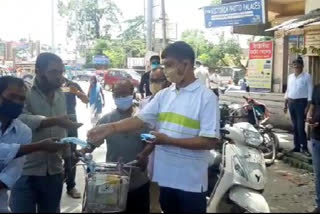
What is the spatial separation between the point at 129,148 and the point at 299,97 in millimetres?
5222

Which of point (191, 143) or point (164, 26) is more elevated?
point (164, 26)

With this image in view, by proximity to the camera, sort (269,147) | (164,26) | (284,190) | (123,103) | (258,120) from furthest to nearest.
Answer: (164,26) < (258,120) < (269,147) < (284,190) < (123,103)

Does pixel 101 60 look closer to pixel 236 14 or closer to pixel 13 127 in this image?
pixel 236 14

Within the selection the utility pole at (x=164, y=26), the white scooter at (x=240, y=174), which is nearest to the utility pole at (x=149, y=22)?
the utility pole at (x=164, y=26)

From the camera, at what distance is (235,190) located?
4.09m

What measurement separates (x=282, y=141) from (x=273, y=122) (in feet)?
4.89

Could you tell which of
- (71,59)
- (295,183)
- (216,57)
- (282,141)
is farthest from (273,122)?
(71,59)

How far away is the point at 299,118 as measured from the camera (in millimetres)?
7875

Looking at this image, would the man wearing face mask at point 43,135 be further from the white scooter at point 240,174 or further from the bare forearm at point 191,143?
the white scooter at point 240,174

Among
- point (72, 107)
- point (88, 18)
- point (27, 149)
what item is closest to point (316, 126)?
point (27, 149)

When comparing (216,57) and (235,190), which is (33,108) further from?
(216,57)

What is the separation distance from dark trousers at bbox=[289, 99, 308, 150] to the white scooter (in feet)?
11.2

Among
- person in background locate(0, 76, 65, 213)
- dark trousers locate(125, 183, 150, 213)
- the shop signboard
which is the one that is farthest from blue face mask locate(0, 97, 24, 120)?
the shop signboard

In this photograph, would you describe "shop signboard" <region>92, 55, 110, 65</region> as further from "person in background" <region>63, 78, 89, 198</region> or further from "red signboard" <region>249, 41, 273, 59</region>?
"person in background" <region>63, 78, 89, 198</region>
